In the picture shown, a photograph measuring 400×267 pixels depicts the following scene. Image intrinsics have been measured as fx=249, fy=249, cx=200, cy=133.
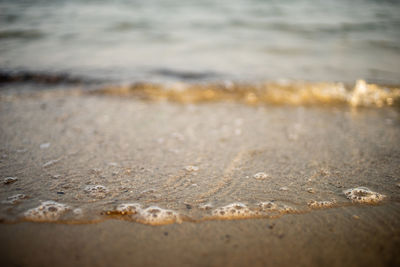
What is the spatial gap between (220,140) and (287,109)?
1235 mm

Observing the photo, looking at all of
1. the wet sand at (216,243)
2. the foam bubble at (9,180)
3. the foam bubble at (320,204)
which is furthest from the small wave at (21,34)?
the foam bubble at (320,204)

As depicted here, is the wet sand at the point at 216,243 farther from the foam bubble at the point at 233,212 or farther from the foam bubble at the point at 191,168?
the foam bubble at the point at 191,168

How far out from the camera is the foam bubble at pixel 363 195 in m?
1.53

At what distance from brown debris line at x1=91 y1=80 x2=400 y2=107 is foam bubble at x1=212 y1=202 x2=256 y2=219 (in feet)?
6.62

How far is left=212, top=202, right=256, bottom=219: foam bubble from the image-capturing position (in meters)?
1.41

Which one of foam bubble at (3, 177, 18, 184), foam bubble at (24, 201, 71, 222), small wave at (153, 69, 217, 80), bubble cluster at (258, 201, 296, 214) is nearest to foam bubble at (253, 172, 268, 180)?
bubble cluster at (258, 201, 296, 214)

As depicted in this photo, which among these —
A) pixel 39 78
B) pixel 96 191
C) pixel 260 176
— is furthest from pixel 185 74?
pixel 96 191

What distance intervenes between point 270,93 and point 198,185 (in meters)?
2.29

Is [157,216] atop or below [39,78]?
below

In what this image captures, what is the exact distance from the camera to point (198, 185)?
5.46ft

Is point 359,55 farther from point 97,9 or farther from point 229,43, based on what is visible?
point 97,9

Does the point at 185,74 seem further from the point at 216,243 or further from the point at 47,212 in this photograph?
the point at 216,243

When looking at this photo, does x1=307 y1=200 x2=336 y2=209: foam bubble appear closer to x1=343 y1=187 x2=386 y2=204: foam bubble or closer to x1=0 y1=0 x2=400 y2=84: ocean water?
x1=343 y1=187 x2=386 y2=204: foam bubble

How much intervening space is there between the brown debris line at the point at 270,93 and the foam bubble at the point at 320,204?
1.92m
